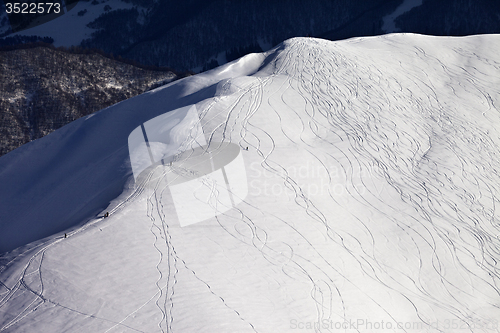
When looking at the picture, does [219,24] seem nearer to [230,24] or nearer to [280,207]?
[230,24]

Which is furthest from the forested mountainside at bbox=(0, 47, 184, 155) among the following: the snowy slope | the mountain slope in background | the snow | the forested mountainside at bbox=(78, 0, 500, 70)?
the snow

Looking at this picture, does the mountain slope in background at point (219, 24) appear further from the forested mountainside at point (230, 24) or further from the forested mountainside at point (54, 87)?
the forested mountainside at point (54, 87)

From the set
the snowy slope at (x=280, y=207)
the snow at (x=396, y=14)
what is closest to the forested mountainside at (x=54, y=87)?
the snowy slope at (x=280, y=207)

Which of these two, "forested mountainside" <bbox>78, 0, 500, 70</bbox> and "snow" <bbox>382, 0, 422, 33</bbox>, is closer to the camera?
"snow" <bbox>382, 0, 422, 33</bbox>

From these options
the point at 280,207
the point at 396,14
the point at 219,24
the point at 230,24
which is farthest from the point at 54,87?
the point at 396,14

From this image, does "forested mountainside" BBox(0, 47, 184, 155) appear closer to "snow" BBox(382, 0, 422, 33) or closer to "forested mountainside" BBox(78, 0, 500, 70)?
"forested mountainside" BBox(78, 0, 500, 70)
